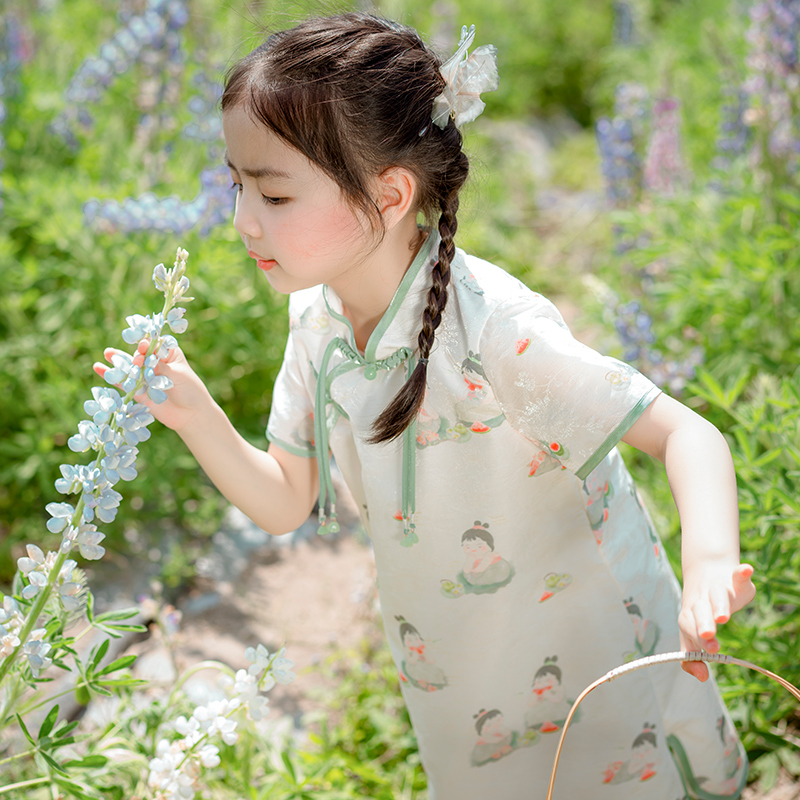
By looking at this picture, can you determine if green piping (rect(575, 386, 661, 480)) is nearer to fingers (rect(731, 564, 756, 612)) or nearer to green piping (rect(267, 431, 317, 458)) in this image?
fingers (rect(731, 564, 756, 612))

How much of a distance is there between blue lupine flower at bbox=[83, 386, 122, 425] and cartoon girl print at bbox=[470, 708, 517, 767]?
0.80 metres

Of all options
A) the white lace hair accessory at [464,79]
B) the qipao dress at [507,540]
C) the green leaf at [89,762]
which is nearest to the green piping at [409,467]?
the qipao dress at [507,540]

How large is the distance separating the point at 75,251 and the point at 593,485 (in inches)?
72.8

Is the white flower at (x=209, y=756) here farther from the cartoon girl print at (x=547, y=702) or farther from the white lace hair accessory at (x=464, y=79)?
the white lace hair accessory at (x=464, y=79)

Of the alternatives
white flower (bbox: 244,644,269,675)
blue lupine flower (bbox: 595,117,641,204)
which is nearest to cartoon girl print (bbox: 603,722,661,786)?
white flower (bbox: 244,644,269,675)

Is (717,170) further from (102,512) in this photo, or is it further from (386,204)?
(102,512)

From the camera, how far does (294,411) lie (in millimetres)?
1364

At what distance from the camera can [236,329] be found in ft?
8.46

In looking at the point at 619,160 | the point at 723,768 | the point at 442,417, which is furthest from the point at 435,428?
the point at 619,160

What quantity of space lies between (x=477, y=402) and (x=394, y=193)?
31cm

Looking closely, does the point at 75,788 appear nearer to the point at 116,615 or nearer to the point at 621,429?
the point at 116,615

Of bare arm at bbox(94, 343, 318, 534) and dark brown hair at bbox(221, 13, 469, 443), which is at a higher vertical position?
dark brown hair at bbox(221, 13, 469, 443)

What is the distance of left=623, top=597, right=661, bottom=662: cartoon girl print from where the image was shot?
4.36ft

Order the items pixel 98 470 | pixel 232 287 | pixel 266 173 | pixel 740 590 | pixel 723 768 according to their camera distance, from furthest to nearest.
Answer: pixel 232 287, pixel 723 768, pixel 266 173, pixel 98 470, pixel 740 590
